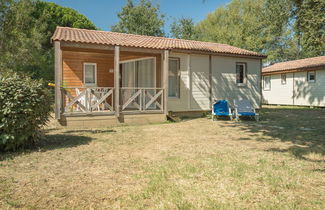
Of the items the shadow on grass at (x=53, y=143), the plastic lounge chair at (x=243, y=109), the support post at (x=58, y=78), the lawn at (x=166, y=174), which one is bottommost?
the lawn at (x=166, y=174)

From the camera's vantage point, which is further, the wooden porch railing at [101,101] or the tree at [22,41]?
the tree at [22,41]

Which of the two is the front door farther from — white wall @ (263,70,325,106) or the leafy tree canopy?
white wall @ (263,70,325,106)

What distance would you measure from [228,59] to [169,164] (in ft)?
33.1

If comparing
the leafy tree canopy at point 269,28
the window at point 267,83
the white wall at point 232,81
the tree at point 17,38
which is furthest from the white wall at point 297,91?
the tree at point 17,38

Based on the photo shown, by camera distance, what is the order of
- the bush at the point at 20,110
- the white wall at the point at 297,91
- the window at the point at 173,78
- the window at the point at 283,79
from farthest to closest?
the window at the point at 283,79
the white wall at the point at 297,91
the window at the point at 173,78
the bush at the point at 20,110

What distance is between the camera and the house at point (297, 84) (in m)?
18.9

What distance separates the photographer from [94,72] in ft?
41.6

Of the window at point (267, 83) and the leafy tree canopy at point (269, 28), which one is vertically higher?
the leafy tree canopy at point (269, 28)

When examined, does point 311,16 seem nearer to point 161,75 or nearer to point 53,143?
point 161,75

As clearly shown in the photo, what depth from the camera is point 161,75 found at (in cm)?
1116

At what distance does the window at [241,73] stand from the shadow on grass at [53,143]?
964cm

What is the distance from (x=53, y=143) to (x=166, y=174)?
359cm

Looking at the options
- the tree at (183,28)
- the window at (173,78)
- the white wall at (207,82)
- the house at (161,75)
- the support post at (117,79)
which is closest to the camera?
the support post at (117,79)

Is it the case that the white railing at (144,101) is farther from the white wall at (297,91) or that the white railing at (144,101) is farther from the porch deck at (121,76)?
the white wall at (297,91)
